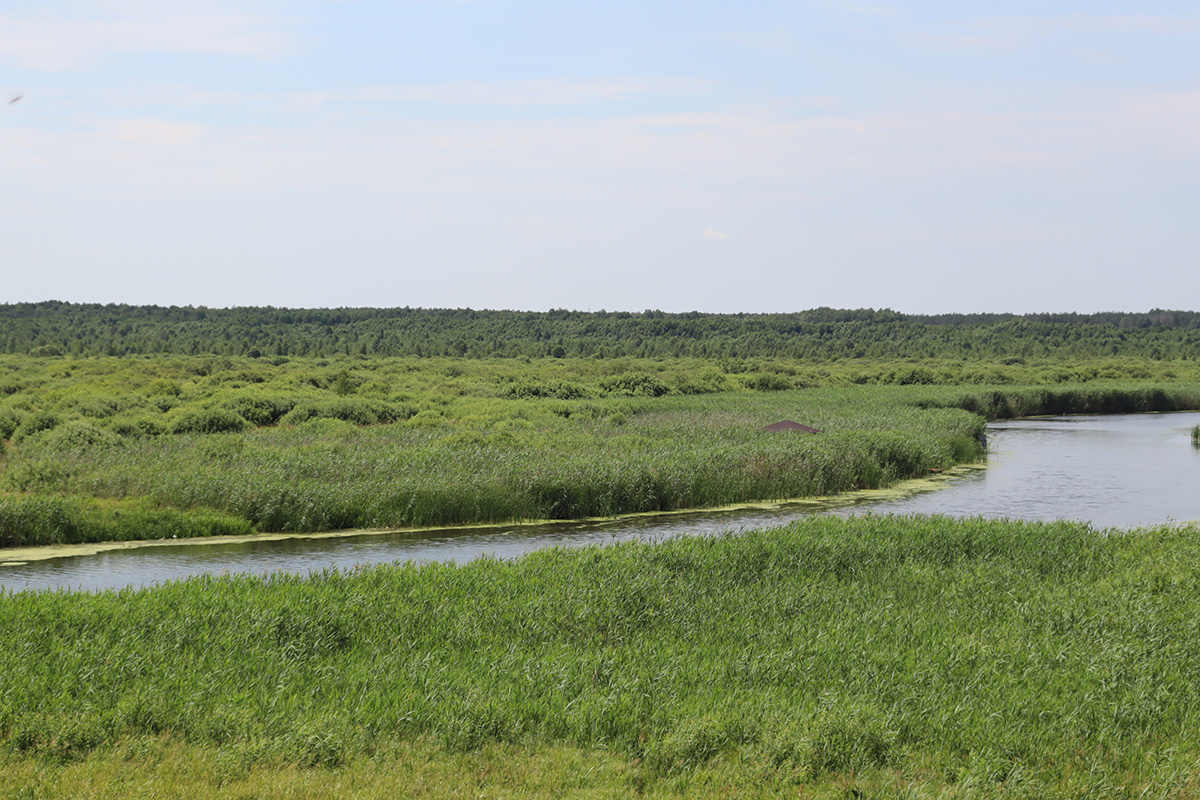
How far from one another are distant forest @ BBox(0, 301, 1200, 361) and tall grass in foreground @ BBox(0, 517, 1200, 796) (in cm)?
9763

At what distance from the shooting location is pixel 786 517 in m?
24.4

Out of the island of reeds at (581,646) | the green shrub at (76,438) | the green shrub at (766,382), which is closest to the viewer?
the island of reeds at (581,646)

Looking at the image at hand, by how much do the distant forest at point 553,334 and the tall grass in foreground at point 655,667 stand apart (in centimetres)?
9763

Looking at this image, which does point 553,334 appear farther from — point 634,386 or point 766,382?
point 634,386

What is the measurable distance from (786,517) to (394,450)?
11.2 m

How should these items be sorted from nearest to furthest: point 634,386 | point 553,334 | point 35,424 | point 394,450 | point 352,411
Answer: point 394,450 → point 35,424 → point 352,411 → point 634,386 → point 553,334

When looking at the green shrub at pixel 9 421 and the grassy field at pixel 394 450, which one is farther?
the green shrub at pixel 9 421

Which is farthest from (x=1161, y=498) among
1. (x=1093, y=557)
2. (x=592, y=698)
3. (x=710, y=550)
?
(x=592, y=698)

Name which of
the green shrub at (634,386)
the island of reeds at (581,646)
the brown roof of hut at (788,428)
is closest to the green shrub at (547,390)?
the green shrub at (634,386)

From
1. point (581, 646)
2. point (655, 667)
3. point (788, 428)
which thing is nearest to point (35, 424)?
point (788, 428)

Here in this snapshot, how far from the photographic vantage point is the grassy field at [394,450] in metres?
21.9

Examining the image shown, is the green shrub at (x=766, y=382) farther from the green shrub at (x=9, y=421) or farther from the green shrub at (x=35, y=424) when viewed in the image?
the green shrub at (x=9, y=421)

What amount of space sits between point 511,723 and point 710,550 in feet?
26.3

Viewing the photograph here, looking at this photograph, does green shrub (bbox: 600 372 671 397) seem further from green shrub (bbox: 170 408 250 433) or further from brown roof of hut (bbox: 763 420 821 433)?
green shrub (bbox: 170 408 250 433)
